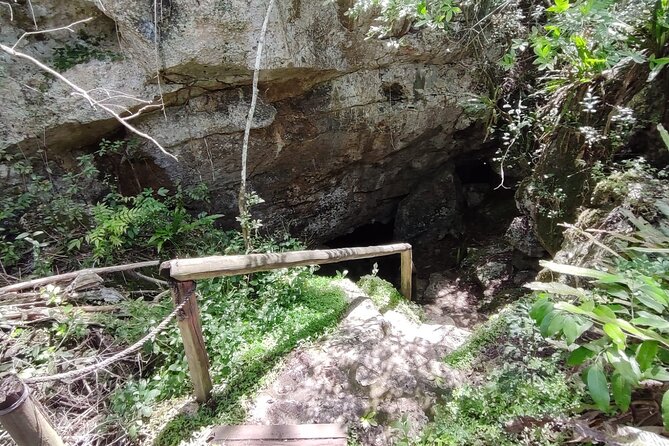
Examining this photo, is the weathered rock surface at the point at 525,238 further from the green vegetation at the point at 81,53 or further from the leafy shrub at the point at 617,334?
the green vegetation at the point at 81,53

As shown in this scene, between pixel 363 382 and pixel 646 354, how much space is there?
1.82 metres

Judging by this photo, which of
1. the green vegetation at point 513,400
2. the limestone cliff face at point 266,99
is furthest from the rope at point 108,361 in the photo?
the limestone cliff face at point 266,99

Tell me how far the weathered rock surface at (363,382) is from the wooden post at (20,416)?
123 centimetres

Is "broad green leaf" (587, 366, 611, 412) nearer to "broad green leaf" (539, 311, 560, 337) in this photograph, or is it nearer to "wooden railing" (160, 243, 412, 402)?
"broad green leaf" (539, 311, 560, 337)

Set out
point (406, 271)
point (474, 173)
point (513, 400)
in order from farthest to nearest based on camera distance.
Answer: point (474, 173) < point (406, 271) < point (513, 400)

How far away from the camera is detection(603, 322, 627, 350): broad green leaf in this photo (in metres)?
1.43

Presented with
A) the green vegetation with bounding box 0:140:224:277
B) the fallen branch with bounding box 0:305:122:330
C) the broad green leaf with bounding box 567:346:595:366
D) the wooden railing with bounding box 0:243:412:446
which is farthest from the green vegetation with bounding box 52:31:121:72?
the broad green leaf with bounding box 567:346:595:366

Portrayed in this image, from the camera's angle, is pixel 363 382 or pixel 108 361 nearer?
pixel 108 361

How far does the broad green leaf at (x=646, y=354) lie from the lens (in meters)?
1.50

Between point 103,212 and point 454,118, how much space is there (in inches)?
238

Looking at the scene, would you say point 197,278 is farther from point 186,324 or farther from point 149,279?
point 149,279

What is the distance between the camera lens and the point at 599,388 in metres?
1.51

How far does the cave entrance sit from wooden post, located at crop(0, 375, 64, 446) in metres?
5.42

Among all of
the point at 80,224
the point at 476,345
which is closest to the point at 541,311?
the point at 476,345
